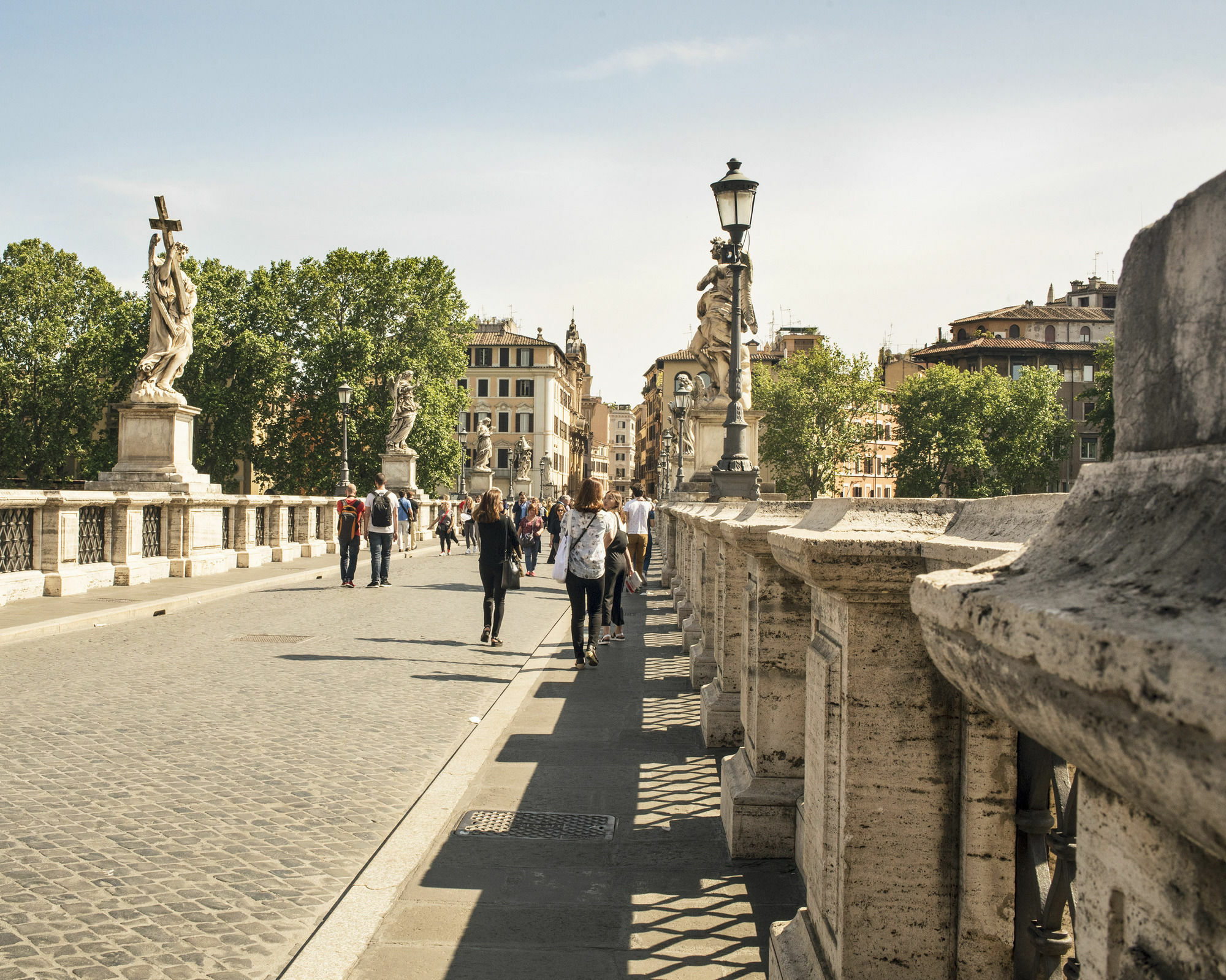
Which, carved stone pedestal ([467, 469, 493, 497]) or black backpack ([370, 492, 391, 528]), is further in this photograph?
carved stone pedestal ([467, 469, 493, 497])

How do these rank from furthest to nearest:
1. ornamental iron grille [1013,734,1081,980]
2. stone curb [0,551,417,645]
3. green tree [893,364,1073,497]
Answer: green tree [893,364,1073,497]
stone curb [0,551,417,645]
ornamental iron grille [1013,734,1081,980]

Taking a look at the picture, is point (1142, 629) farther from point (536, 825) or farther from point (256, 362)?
point (256, 362)

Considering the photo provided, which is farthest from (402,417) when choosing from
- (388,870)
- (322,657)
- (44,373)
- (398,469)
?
(388,870)

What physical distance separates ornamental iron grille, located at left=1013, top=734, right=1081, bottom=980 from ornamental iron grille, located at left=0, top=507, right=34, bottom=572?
581 inches

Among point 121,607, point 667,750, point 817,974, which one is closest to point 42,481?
point 121,607

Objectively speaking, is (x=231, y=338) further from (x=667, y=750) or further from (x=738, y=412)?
(x=667, y=750)

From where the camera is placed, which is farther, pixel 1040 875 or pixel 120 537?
pixel 120 537

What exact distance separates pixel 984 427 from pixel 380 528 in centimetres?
6779

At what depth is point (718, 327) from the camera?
1695cm

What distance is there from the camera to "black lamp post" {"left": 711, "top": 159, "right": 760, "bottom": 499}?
41.3 feet

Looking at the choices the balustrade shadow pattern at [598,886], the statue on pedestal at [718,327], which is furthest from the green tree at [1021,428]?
the balustrade shadow pattern at [598,886]

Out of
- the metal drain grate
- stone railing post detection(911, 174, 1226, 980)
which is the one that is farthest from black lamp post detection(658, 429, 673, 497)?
stone railing post detection(911, 174, 1226, 980)

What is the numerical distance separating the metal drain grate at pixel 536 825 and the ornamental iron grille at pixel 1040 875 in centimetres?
275

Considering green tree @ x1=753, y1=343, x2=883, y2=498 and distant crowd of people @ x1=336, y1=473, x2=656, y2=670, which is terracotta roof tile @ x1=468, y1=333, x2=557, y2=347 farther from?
distant crowd of people @ x1=336, y1=473, x2=656, y2=670
